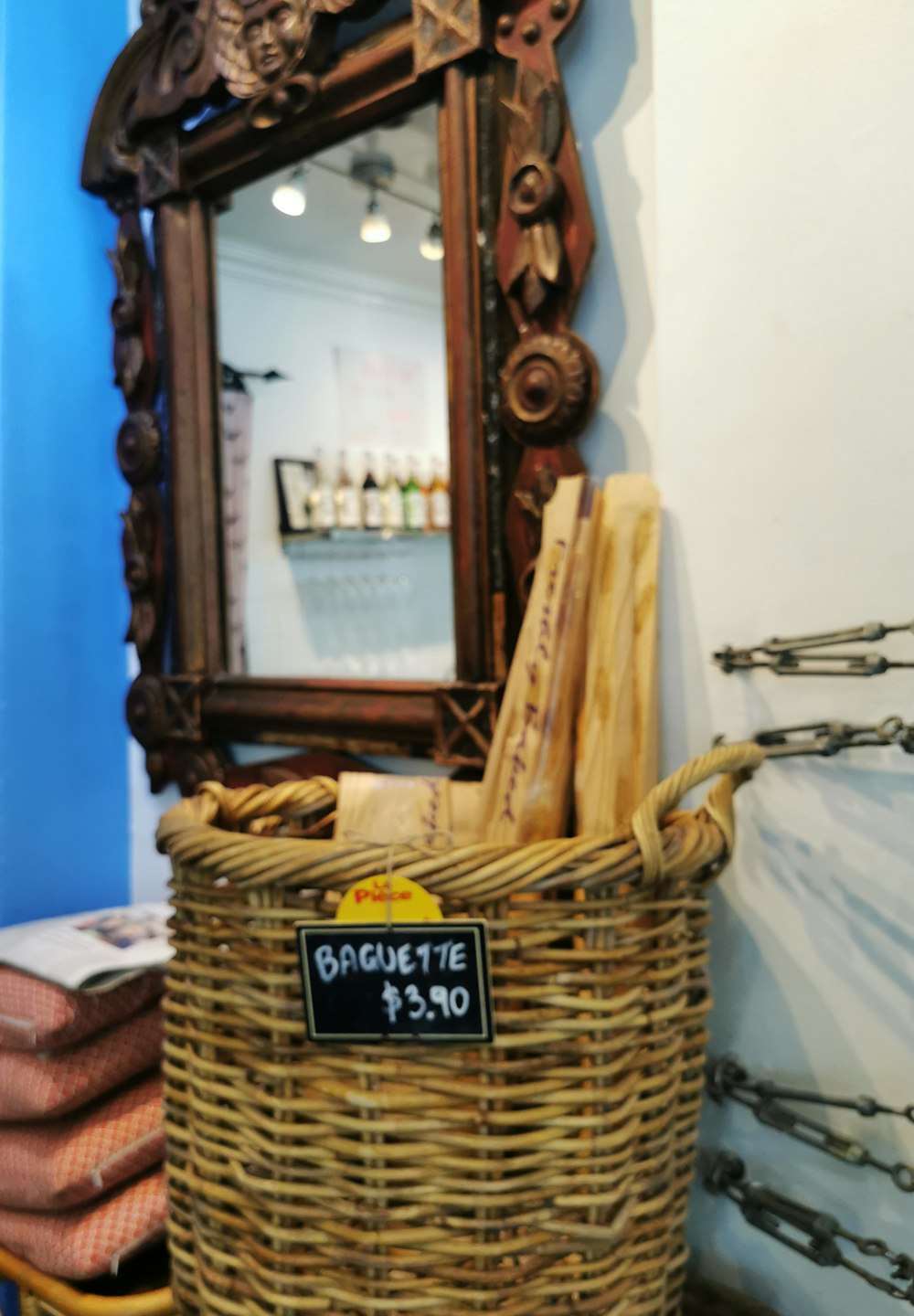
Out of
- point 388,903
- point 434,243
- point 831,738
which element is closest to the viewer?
point 388,903

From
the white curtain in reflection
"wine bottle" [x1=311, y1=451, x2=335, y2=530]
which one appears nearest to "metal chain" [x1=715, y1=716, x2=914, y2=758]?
"wine bottle" [x1=311, y1=451, x2=335, y2=530]

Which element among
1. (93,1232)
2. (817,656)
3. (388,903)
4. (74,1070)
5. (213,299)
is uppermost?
(213,299)

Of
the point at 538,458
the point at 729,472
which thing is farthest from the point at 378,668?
Answer: the point at 729,472

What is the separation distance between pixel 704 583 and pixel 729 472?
0.27 feet

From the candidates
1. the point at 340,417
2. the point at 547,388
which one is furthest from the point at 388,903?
the point at 340,417

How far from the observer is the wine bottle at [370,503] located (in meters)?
1.00

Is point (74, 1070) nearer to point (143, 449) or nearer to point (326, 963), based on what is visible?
point (326, 963)

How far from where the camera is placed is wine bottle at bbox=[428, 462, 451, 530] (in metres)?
0.90

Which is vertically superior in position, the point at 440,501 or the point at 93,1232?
the point at 440,501

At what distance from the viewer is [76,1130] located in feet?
2.77

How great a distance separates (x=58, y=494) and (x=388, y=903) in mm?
939

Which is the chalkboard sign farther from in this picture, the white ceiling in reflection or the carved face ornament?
the carved face ornament

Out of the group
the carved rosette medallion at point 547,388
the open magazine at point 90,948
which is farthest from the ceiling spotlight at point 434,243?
the open magazine at point 90,948

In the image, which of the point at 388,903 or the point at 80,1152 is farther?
the point at 80,1152
